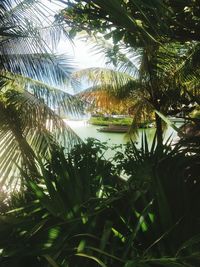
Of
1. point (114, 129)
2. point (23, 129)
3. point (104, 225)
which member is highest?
point (23, 129)

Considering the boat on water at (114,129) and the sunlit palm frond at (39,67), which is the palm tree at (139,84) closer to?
the sunlit palm frond at (39,67)

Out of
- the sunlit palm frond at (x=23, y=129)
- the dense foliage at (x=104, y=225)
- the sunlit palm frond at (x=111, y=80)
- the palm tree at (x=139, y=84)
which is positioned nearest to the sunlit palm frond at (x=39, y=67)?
the sunlit palm frond at (x=23, y=129)

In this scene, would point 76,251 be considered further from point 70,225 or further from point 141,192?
point 141,192

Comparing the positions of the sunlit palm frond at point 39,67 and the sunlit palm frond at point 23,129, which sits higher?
the sunlit palm frond at point 39,67

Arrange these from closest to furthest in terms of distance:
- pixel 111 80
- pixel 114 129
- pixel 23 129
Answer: pixel 23 129 < pixel 111 80 < pixel 114 129

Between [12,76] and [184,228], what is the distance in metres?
4.24

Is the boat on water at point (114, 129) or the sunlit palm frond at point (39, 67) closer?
the sunlit palm frond at point (39, 67)

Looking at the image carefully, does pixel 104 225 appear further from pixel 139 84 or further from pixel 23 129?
pixel 139 84

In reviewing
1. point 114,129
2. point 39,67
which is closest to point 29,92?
point 39,67

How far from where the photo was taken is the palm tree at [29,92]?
415 centimetres

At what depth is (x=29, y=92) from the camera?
488cm

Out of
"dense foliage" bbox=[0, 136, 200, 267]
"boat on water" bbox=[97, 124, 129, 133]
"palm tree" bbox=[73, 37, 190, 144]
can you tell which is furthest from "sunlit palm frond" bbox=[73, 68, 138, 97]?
"boat on water" bbox=[97, 124, 129, 133]

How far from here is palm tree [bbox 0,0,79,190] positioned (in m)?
4.15

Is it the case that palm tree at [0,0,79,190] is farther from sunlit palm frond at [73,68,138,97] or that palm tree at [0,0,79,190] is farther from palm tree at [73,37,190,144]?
sunlit palm frond at [73,68,138,97]
